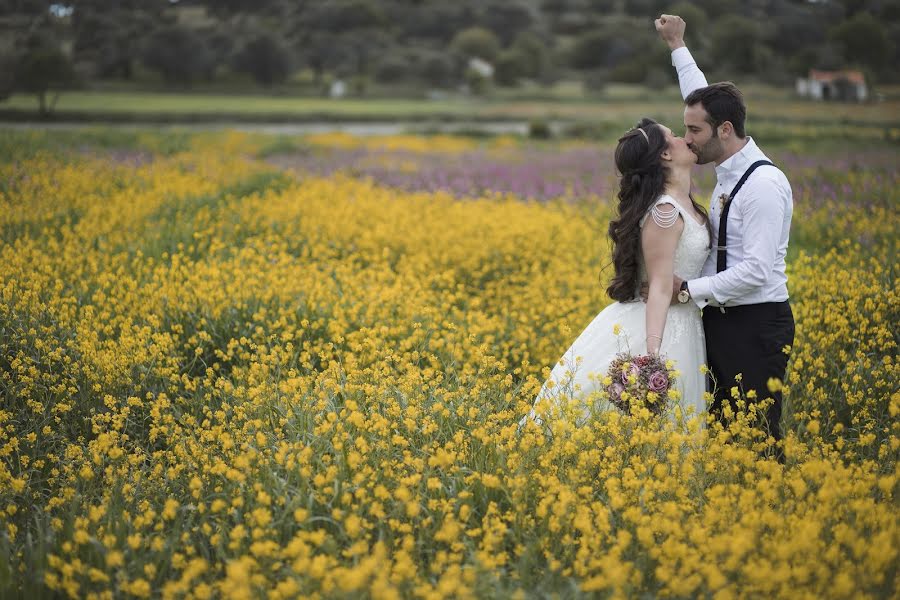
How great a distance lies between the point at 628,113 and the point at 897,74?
1770cm

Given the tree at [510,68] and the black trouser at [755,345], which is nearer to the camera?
the black trouser at [755,345]

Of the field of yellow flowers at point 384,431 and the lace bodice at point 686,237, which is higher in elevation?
the lace bodice at point 686,237

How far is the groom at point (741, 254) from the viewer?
147 inches

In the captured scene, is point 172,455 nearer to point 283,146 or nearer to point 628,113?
point 283,146

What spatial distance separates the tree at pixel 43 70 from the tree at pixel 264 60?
28.4 meters

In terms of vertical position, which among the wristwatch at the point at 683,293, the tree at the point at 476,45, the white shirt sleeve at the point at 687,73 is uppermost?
the tree at the point at 476,45

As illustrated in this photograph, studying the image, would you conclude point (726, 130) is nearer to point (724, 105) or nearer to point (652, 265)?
point (724, 105)

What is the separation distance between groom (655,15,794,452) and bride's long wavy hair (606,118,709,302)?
0.19 metres

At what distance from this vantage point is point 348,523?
2.67 meters

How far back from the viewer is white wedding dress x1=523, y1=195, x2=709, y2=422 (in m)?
4.02

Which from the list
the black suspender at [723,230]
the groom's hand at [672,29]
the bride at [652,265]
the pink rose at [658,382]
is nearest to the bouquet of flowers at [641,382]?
the pink rose at [658,382]

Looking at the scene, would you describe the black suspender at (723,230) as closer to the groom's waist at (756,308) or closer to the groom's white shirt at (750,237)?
the groom's white shirt at (750,237)

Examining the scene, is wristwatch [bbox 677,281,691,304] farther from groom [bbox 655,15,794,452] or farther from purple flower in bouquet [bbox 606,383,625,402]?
purple flower in bouquet [bbox 606,383,625,402]

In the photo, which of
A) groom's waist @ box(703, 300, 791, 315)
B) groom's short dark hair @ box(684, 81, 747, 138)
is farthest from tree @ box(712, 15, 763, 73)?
groom's waist @ box(703, 300, 791, 315)
